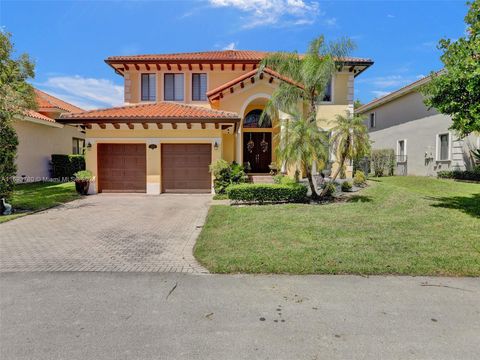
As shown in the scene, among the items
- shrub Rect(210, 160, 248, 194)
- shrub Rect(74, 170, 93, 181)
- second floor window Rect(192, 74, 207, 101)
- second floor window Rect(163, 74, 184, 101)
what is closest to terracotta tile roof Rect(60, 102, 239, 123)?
shrub Rect(210, 160, 248, 194)

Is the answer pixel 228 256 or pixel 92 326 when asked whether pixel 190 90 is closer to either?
pixel 228 256

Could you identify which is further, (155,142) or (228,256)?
(155,142)

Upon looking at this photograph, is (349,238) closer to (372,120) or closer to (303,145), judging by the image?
(303,145)

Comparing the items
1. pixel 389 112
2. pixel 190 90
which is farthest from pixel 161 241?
pixel 389 112

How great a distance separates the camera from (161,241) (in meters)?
7.26

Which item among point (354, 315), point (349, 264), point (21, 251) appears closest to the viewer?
point (354, 315)

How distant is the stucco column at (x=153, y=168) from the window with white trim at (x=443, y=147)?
17179mm

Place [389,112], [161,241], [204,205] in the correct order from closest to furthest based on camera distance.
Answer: [161,241], [204,205], [389,112]

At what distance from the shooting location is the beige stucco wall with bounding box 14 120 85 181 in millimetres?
18828

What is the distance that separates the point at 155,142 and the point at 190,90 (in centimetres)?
536

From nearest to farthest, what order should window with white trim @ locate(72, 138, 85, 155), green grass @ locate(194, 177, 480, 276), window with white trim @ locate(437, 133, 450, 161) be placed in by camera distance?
green grass @ locate(194, 177, 480, 276)
window with white trim @ locate(437, 133, 450, 161)
window with white trim @ locate(72, 138, 85, 155)

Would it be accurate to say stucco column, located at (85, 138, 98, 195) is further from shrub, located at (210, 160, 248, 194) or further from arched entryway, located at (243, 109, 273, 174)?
arched entryway, located at (243, 109, 273, 174)

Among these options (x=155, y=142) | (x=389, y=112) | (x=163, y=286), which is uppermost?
(x=389, y=112)

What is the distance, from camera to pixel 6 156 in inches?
404
